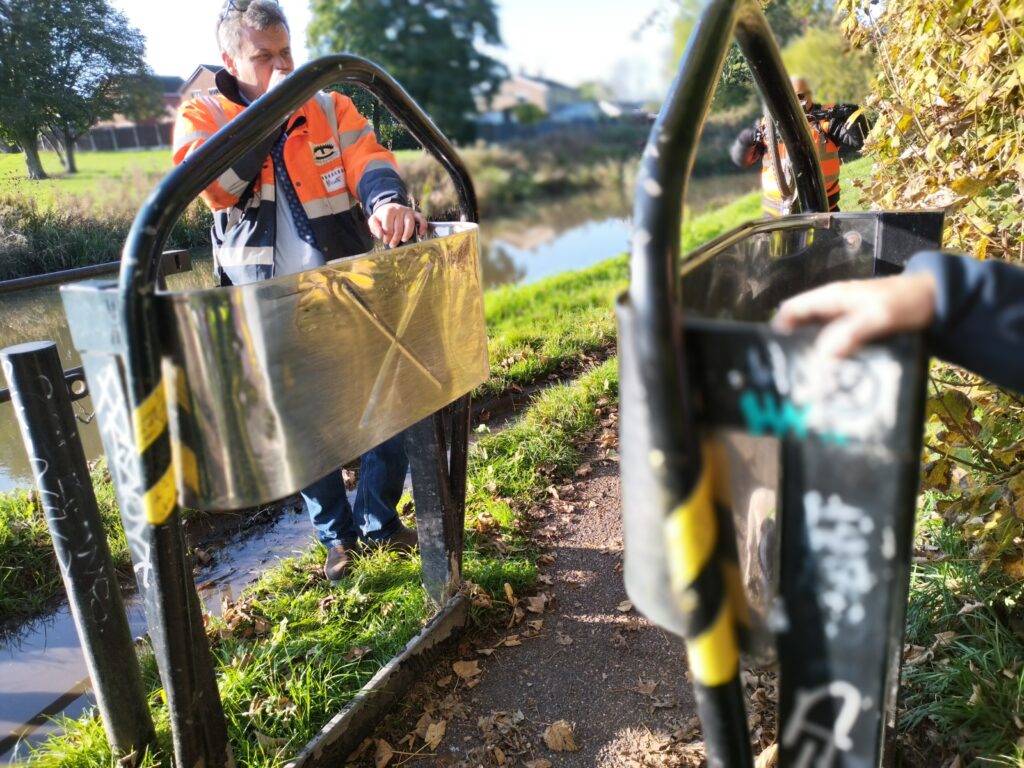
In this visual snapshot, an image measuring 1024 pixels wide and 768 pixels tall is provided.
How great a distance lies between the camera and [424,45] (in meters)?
43.0

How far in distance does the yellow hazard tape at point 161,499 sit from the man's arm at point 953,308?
1.26 meters

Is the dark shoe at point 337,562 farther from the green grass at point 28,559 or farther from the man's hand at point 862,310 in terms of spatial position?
the man's hand at point 862,310

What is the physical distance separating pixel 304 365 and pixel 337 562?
1.72 m

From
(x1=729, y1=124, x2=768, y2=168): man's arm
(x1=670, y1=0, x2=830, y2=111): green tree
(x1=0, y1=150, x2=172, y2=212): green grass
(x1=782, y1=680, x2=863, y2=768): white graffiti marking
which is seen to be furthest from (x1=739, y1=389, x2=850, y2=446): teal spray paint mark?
(x1=670, y1=0, x2=830, y2=111): green tree

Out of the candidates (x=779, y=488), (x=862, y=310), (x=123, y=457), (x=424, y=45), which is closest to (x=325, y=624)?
(x=123, y=457)

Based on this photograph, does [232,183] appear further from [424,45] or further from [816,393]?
[424,45]

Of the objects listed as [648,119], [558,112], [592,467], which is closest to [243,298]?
[592,467]

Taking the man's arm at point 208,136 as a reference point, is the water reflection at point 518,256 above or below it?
below

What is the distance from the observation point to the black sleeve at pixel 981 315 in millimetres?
989

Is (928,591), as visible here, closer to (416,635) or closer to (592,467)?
(416,635)

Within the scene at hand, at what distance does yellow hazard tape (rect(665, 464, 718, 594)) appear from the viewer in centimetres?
101

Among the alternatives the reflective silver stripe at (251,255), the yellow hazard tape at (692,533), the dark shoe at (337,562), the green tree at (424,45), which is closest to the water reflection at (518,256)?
the reflective silver stripe at (251,255)

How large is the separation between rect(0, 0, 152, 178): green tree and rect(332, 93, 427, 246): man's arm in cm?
173

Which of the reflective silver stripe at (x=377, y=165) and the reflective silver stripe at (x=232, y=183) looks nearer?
the reflective silver stripe at (x=232, y=183)
